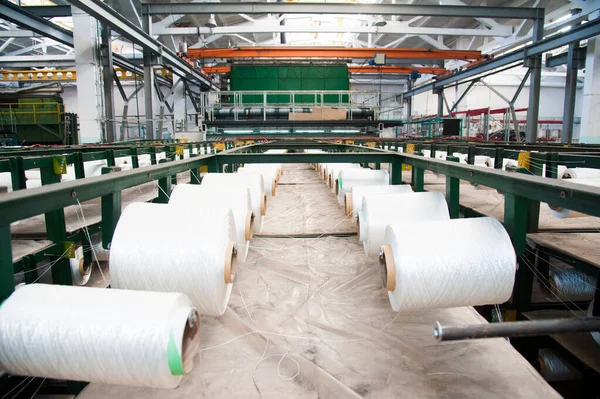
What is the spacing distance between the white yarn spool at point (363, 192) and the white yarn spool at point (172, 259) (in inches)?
68.6

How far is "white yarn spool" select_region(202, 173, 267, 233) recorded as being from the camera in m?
2.96

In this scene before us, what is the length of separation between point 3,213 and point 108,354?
1.69ft

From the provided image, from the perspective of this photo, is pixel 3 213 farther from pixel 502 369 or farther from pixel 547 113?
pixel 547 113

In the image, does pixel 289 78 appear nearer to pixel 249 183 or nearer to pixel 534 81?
pixel 534 81

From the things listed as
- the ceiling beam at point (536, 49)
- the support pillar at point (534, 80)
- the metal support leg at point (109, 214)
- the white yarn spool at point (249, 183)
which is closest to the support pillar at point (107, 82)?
the white yarn spool at point (249, 183)

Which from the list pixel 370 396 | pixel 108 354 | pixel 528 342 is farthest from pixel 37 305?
pixel 528 342

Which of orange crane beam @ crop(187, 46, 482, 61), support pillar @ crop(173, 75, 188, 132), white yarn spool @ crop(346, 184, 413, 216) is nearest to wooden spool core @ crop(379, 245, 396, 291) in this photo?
white yarn spool @ crop(346, 184, 413, 216)

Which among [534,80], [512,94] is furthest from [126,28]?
[512,94]

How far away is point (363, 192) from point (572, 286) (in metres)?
2.06

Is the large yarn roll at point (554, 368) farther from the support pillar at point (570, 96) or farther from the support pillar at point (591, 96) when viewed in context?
the support pillar at point (591, 96)

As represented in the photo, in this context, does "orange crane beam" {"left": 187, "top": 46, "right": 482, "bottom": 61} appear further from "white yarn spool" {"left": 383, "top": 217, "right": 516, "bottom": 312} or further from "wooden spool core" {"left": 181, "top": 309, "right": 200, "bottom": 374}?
"wooden spool core" {"left": 181, "top": 309, "right": 200, "bottom": 374}

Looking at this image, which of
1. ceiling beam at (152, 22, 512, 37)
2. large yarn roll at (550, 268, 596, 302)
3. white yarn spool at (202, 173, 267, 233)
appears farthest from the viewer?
ceiling beam at (152, 22, 512, 37)

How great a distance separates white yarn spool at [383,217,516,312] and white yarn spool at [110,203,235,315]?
2.44ft

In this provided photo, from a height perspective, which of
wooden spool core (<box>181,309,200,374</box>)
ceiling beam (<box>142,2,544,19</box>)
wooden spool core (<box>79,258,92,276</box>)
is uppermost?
ceiling beam (<box>142,2,544,19</box>)
